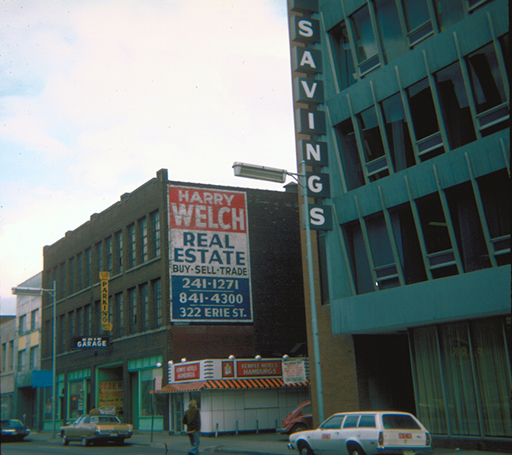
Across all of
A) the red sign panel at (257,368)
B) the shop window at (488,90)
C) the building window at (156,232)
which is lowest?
the red sign panel at (257,368)

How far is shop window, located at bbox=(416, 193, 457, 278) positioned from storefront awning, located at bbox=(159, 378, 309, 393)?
40.5 ft

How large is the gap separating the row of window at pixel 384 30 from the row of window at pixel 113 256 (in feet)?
55.6

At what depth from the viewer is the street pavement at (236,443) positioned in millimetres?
22000

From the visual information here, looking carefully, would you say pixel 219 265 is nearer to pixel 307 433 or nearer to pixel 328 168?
pixel 328 168

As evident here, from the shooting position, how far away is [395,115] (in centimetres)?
2281

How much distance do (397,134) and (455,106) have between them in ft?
8.23

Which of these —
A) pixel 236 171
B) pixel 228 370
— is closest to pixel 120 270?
pixel 228 370

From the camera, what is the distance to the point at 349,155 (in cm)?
2522

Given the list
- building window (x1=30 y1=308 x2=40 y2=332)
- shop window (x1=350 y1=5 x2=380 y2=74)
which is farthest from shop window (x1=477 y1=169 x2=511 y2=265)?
building window (x1=30 y1=308 x2=40 y2=332)

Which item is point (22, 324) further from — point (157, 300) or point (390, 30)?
point (390, 30)

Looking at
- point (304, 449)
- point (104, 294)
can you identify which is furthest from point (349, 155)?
point (104, 294)

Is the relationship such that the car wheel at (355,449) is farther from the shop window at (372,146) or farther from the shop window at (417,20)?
the shop window at (417,20)

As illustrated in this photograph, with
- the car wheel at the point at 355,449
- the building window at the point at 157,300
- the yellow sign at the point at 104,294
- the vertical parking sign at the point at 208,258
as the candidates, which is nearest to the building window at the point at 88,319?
the yellow sign at the point at 104,294

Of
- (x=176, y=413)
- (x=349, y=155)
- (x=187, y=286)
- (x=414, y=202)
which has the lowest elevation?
(x=176, y=413)
